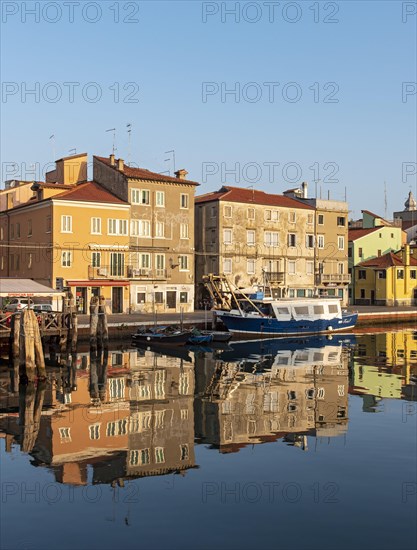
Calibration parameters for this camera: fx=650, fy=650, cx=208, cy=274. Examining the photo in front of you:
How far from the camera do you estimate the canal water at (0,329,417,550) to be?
1343 centimetres

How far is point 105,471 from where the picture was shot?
17094 mm

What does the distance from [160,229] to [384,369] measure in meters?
32.7

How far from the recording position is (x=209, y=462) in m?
18.1

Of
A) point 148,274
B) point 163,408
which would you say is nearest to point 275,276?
point 148,274

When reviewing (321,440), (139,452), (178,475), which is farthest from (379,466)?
(139,452)

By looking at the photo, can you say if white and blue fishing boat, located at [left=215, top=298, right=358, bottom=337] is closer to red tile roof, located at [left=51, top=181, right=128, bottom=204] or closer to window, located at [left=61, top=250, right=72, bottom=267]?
window, located at [left=61, top=250, right=72, bottom=267]

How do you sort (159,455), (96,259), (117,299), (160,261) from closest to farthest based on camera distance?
(159,455) < (96,259) < (117,299) < (160,261)

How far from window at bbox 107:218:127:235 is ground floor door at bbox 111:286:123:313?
5195 millimetres

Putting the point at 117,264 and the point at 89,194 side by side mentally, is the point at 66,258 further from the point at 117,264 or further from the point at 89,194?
the point at 89,194

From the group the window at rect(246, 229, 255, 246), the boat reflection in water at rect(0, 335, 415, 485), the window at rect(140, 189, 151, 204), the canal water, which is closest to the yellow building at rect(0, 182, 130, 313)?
the window at rect(140, 189, 151, 204)

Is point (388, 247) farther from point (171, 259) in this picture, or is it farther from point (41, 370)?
point (41, 370)

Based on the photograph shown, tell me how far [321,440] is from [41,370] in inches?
627

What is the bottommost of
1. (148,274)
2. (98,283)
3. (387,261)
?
(98,283)

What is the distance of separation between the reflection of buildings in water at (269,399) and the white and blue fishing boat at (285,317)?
38.5 ft
